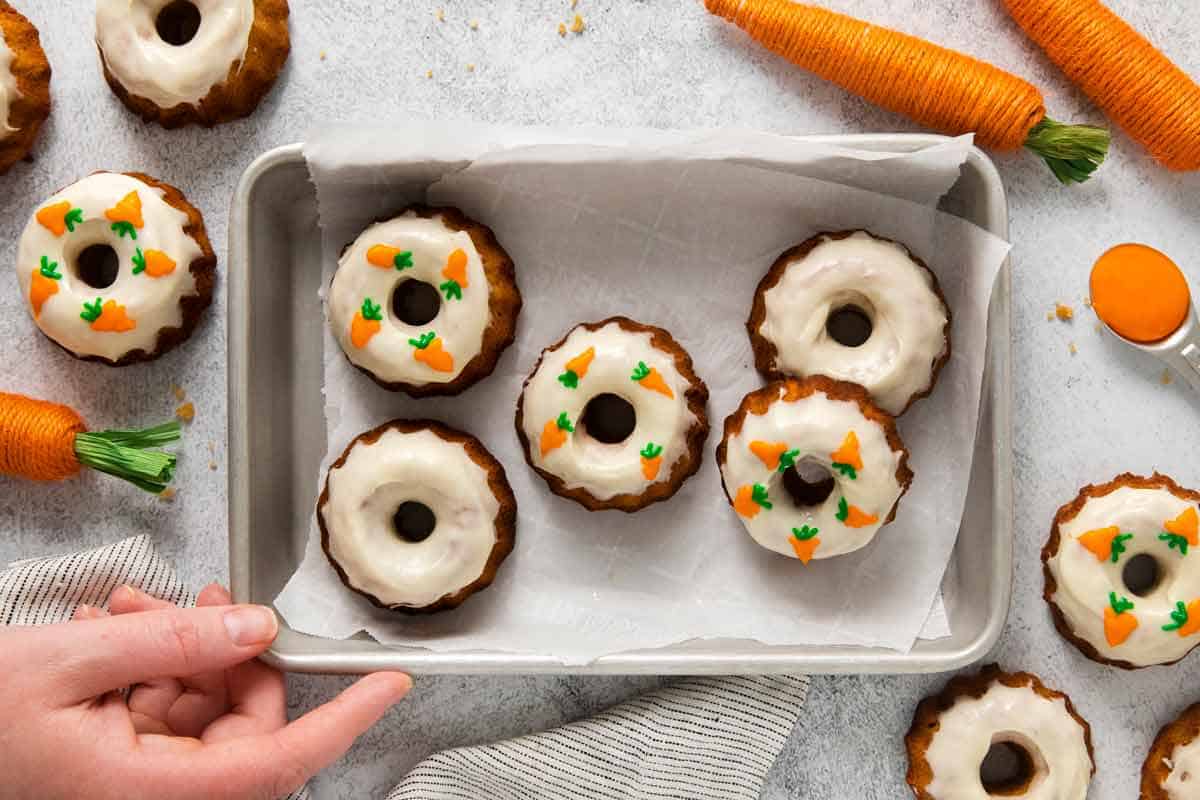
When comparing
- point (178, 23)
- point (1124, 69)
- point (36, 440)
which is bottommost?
point (36, 440)

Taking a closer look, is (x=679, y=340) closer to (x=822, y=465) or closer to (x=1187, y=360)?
(x=822, y=465)

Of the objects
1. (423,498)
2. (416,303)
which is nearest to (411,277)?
(416,303)

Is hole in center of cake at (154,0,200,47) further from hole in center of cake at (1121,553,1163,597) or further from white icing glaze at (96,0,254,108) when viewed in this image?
hole in center of cake at (1121,553,1163,597)

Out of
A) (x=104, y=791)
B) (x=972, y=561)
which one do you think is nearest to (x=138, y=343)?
(x=104, y=791)

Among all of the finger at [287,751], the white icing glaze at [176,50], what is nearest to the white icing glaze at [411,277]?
the white icing glaze at [176,50]

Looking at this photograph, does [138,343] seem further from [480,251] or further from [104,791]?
[104,791]
